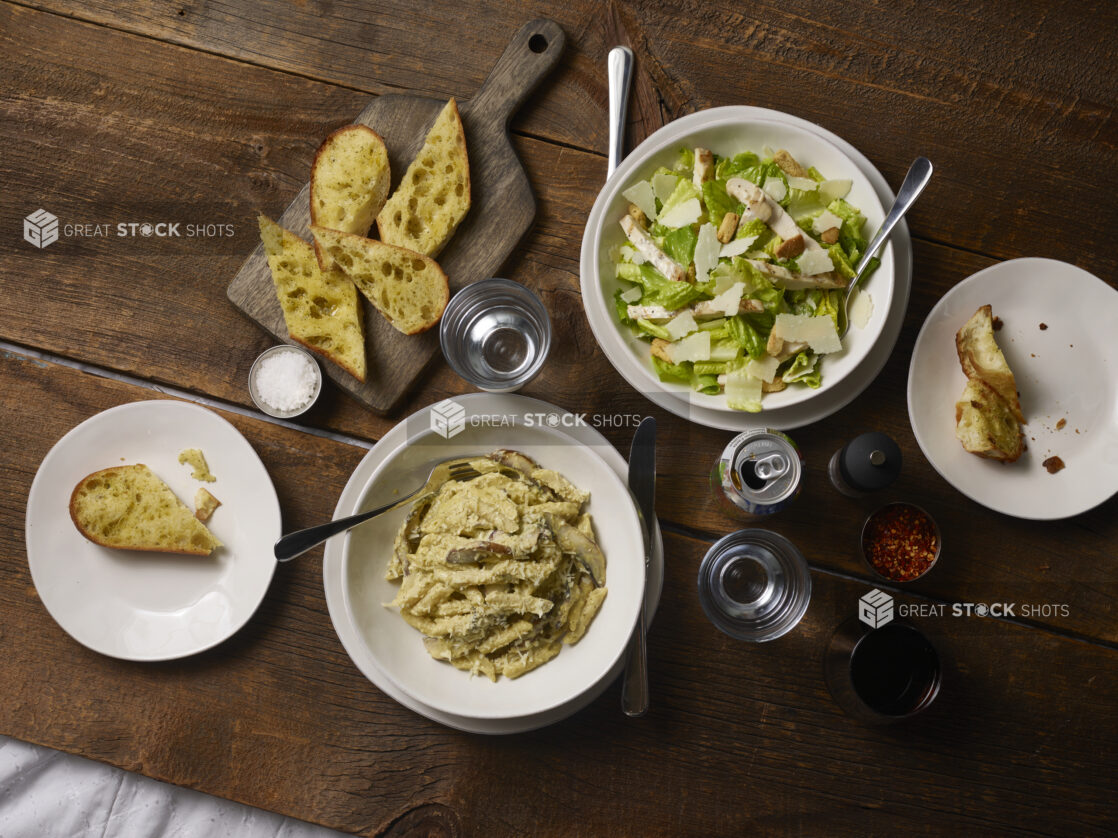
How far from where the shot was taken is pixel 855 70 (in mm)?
1771

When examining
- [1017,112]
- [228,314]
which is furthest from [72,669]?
[1017,112]

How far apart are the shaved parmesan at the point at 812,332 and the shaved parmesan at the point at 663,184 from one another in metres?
0.39

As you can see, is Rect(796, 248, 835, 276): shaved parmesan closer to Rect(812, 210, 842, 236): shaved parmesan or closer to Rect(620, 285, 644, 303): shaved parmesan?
Rect(812, 210, 842, 236): shaved parmesan

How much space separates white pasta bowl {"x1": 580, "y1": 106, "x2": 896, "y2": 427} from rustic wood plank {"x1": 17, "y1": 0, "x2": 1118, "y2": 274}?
0.65 feet

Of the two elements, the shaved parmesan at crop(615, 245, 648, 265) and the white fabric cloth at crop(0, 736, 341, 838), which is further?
the white fabric cloth at crop(0, 736, 341, 838)

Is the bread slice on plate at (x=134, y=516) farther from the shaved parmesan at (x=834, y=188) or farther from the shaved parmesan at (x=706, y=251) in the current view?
the shaved parmesan at (x=834, y=188)

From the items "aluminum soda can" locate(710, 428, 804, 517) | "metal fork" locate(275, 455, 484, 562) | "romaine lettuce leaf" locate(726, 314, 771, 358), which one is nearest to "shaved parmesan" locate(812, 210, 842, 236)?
"romaine lettuce leaf" locate(726, 314, 771, 358)

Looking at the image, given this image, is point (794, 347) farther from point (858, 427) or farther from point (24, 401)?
point (24, 401)

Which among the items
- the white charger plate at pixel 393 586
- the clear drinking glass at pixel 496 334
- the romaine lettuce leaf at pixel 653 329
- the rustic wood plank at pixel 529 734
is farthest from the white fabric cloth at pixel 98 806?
the romaine lettuce leaf at pixel 653 329

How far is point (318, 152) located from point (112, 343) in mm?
721

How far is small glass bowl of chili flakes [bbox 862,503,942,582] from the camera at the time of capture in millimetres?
1679

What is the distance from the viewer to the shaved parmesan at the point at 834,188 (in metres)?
1.59

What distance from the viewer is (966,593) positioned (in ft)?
5.74

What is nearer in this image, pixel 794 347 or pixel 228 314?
pixel 794 347
